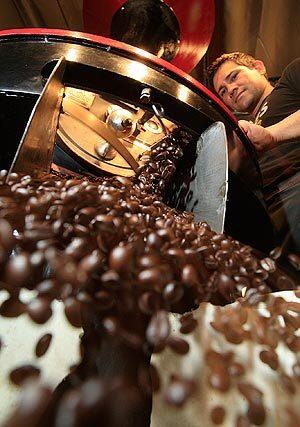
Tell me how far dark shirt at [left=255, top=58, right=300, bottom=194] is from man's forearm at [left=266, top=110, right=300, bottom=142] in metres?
0.04

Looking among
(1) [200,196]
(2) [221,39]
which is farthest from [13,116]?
(2) [221,39]

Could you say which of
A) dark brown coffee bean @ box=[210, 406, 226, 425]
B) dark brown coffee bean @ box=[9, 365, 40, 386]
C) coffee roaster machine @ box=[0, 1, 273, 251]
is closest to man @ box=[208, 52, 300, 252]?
coffee roaster machine @ box=[0, 1, 273, 251]

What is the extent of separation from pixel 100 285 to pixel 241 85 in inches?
84.9

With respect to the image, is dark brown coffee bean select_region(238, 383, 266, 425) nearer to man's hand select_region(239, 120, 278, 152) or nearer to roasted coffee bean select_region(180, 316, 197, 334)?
roasted coffee bean select_region(180, 316, 197, 334)

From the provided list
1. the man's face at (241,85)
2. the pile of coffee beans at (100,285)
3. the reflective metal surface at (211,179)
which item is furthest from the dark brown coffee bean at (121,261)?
the man's face at (241,85)

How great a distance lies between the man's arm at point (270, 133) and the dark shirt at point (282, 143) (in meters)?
0.05

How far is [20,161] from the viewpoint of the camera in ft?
2.22

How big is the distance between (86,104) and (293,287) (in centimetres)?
83

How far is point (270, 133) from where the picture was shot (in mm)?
1331

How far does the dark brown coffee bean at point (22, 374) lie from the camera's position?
1.44 ft

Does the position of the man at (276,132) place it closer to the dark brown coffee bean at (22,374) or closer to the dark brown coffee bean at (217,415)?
the dark brown coffee bean at (217,415)

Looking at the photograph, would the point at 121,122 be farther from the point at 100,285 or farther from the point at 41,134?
the point at 100,285

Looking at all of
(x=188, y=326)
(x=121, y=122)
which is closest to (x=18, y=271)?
(x=188, y=326)

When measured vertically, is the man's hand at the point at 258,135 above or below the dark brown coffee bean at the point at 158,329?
above
